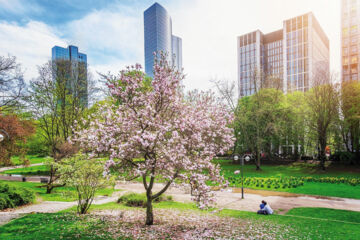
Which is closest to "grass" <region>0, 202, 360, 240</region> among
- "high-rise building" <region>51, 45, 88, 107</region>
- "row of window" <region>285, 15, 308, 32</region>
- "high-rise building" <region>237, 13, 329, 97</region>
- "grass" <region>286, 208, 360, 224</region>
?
"grass" <region>286, 208, 360, 224</region>

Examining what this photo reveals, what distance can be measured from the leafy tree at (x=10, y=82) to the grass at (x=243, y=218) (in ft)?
47.9

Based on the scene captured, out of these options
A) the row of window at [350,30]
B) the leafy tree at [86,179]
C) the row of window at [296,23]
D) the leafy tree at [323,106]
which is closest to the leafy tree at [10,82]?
the leafy tree at [86,179]

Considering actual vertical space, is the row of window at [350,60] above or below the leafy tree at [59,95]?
above

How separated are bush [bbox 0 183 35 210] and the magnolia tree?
384 inches

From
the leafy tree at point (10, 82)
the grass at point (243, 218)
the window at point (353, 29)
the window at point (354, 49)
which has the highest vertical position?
the window at point (353, 29)

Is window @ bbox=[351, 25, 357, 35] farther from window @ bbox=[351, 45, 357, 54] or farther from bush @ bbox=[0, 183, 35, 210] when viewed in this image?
bush @ bbox=[0, 183, 35, 210]

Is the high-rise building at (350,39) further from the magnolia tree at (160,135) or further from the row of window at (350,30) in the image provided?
the magnolia tree at (160,135)

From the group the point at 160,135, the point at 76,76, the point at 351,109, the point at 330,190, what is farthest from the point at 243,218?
the point at 351,109

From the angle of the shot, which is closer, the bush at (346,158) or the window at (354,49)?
the bush at (346,158)

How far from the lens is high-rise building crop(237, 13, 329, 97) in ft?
350

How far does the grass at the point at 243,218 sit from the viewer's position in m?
9.30

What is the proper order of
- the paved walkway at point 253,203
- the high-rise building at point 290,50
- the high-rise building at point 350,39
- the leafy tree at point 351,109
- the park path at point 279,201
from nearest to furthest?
the paved walkway at point 253,203, the park path at point 279,201, the leafy tree at point 351,109, the high-rise building at point 350,39, the high-rise building at point 290,50

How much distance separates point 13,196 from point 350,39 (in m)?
114

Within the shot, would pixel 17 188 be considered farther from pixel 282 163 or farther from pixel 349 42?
pixel 349 42
